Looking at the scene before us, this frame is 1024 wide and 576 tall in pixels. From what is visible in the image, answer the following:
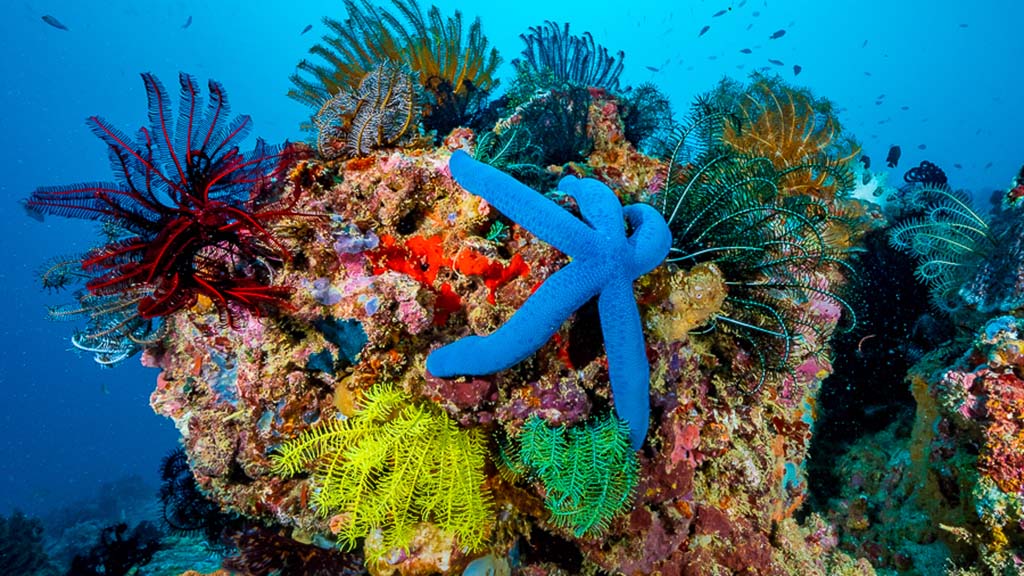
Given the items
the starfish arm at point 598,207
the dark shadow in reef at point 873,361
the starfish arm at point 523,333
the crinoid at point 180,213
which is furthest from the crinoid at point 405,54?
the dark shadow in reef at point 873,361

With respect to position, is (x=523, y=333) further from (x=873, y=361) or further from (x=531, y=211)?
(x=873, y=361)

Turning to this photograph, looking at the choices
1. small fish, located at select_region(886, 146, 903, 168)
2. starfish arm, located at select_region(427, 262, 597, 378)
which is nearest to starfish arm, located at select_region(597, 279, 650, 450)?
starfish arm, located at select_region(427, 262, 597, 378)

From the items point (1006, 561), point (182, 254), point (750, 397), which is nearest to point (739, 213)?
point (750, 397)

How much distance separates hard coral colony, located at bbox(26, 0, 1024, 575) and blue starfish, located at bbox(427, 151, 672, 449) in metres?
0.02

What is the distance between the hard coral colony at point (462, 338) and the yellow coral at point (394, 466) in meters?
0.02

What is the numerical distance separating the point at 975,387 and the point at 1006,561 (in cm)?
133

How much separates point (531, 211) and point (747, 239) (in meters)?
1.88

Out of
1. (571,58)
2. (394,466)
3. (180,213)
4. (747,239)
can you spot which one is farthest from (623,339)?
(571,58)

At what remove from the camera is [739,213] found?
3.64m

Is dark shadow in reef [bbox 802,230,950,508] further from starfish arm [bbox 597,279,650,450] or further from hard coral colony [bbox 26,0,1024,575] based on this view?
starfish arm [bbox 597,279,650,450]

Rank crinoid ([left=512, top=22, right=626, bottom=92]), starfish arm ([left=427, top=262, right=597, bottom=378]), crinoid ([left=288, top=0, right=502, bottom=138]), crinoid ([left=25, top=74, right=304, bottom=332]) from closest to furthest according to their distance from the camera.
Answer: starfish arm ([left=427, top=262, right=597, bottom=378]), crinoid ([left=25, top=74, right=304, bottom=332]), crinoid ([left=288, top=0, right=502, bottom=138]), crinoid ([left=512, top=22, right=626, bottom=92])

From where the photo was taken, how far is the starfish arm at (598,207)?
310 centimetres

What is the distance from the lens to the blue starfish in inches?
109

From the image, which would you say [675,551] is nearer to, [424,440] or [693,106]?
[424,440]
